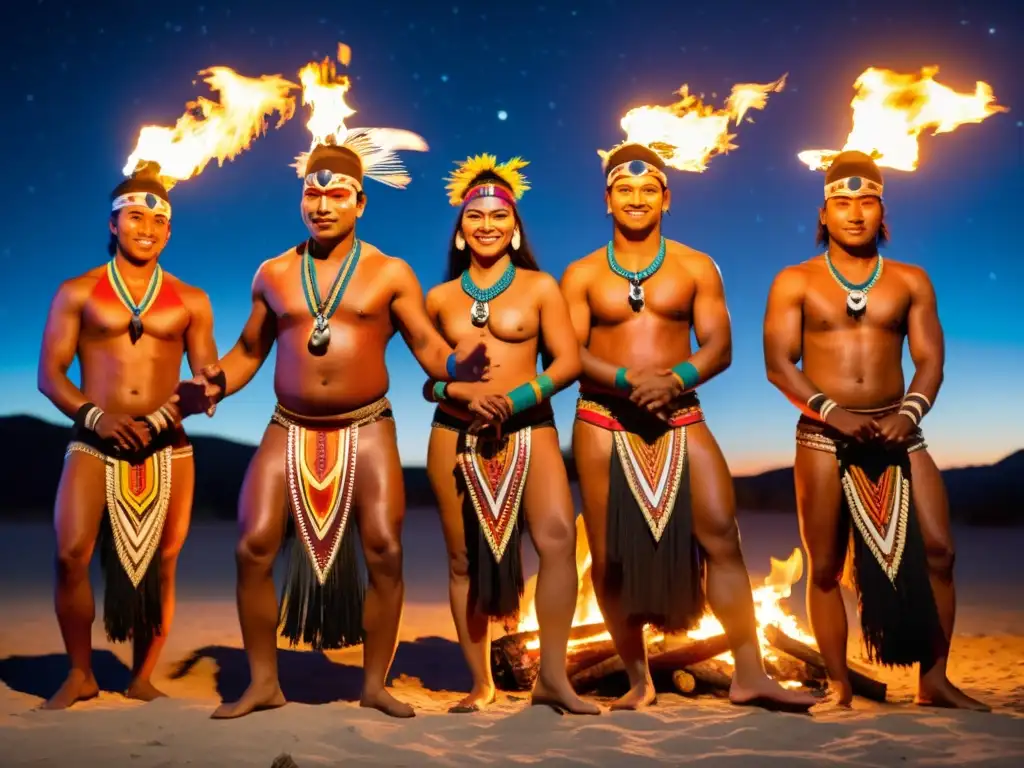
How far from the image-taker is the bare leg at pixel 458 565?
480cm

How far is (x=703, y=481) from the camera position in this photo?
4.78m

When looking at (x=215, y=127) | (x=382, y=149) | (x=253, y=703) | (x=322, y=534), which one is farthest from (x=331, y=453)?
(x=215, y=127)

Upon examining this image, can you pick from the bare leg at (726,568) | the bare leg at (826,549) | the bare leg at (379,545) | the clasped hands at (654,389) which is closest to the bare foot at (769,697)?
the bare leg at (726,568)

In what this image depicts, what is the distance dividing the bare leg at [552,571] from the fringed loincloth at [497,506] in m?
0.07

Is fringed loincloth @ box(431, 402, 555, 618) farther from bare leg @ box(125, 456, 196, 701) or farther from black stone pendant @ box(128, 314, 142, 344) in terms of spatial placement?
black stone pendant @ box(128, 314, 142, 344)

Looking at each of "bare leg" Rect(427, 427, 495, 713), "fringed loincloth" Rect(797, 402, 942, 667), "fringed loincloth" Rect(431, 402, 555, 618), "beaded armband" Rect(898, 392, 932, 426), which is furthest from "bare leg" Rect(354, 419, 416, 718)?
"beaded armband" Rect(898, 392, 932, 426)

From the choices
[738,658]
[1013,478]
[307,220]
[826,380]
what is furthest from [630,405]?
[1013,478]

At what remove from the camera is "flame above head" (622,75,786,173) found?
5.41 meters

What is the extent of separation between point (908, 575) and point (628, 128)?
99.4 inches

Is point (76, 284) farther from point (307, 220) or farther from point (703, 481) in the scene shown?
point (703, 481)

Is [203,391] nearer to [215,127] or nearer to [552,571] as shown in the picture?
[215,127]

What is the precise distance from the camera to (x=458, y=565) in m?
4.83

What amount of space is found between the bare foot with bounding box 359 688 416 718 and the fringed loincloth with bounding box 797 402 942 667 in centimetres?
203

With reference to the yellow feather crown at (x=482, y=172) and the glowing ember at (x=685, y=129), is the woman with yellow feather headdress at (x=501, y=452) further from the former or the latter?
the glowing ember at (x=685, y=129)
